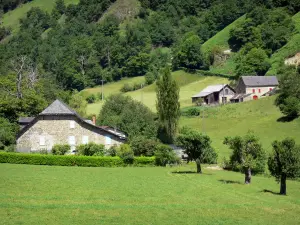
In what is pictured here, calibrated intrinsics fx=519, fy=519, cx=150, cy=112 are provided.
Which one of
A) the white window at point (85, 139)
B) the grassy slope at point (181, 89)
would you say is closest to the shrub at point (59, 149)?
the white window at point (85, 139)

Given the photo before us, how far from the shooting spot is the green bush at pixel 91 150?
5779 cm

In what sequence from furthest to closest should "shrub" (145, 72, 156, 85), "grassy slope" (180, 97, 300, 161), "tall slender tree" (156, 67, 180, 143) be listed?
"shrub" (145, 72, 156, 85) < "tall slender tree" (156, 67, 180, 143) < "grassy slope" (180, 97, 300, 161)

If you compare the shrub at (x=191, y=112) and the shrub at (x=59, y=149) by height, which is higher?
the shrub at (x=191, y=112)

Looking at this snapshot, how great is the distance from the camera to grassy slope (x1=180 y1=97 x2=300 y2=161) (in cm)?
7100

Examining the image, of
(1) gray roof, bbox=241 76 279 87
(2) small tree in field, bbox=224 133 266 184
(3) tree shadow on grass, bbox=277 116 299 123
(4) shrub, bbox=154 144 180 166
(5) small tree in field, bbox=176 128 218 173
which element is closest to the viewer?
(2) small tree in field, bbox=224 133 266 184

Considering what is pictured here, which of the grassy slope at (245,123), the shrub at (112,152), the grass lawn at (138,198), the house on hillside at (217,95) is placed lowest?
the grass lawn at (138,198)

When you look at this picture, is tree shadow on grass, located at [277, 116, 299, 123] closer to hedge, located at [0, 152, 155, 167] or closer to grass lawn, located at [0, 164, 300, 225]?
grass lawn, located at [0, 164, 300, 225]

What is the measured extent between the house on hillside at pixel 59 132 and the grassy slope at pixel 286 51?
69.3 m

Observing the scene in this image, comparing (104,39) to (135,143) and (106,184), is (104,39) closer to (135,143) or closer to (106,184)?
(135,143)

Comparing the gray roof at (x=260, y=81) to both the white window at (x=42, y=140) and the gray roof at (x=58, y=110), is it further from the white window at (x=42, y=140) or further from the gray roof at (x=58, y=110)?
the white window at (x=42, y=140)

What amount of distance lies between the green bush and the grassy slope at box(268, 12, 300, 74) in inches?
2922

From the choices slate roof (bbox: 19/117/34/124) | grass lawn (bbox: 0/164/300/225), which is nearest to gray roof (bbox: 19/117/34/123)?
slate roof (bbox: 19/117/34/124)

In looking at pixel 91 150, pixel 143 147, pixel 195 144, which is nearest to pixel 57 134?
pixel 91 150

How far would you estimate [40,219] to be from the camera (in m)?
26.2
